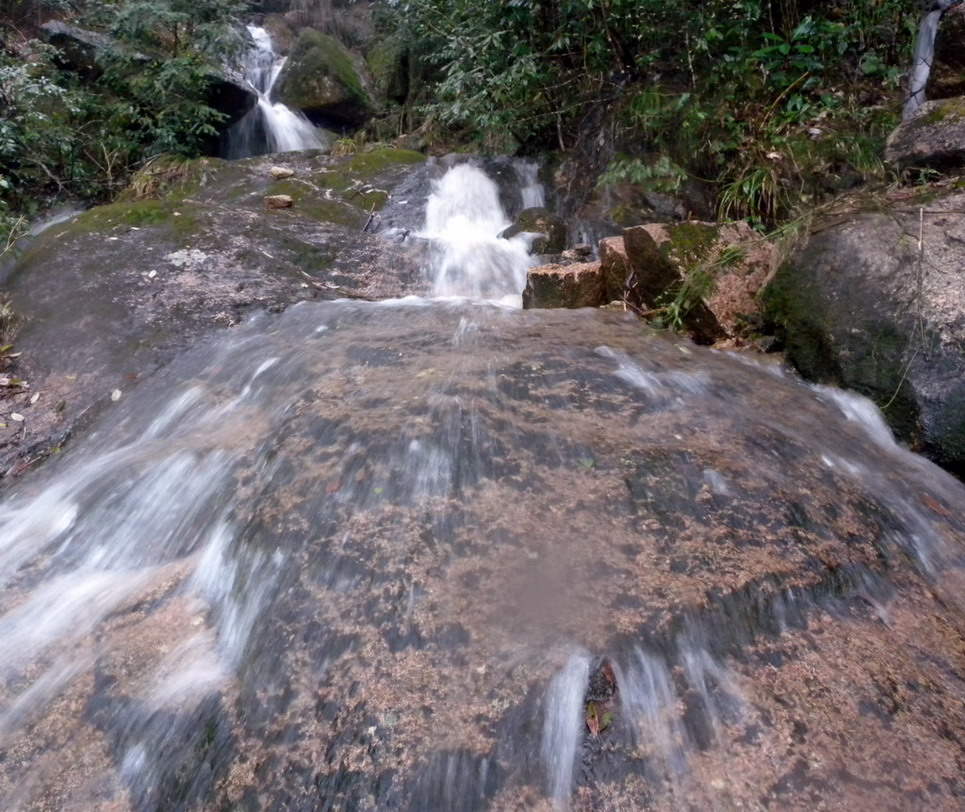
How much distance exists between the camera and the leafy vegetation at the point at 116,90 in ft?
25.2

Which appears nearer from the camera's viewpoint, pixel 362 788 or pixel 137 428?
pixel 362 788

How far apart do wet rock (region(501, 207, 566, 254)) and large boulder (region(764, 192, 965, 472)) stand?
3096 mm

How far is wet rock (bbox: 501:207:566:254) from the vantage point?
684cm

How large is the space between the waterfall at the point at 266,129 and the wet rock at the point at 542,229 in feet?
17.8

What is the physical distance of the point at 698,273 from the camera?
171 inches

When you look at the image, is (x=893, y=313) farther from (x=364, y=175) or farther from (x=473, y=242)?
(x=364, y=175)

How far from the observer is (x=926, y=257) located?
11.5 feet

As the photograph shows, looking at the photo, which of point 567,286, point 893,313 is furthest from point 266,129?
point 893,313

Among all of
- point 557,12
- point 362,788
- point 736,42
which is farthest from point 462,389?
point 557,12

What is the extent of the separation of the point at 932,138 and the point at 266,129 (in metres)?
10.2

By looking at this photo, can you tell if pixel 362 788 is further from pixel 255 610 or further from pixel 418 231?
pixel 418 231

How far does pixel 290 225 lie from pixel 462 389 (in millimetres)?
4289

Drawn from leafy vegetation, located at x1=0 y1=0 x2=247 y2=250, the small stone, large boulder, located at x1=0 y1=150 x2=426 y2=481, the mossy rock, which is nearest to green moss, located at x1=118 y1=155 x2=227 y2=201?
large boulder, located at x1=0 y1=150 x2=426 y2=481

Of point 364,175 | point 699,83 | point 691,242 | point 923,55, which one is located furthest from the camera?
point 364,175
